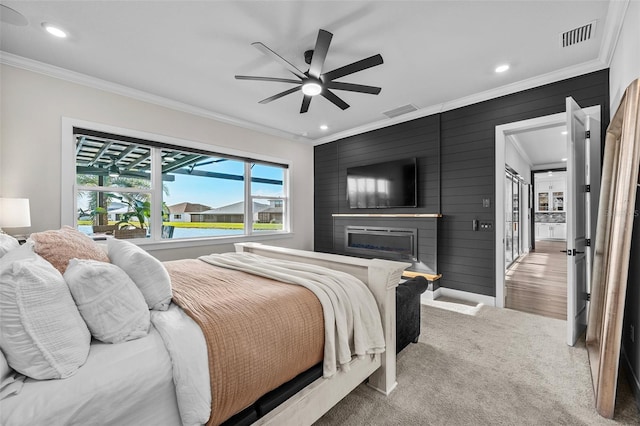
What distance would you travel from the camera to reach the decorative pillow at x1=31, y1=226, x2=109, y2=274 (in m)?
1.30

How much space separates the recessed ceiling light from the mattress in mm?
2845

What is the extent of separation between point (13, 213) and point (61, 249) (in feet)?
5.95

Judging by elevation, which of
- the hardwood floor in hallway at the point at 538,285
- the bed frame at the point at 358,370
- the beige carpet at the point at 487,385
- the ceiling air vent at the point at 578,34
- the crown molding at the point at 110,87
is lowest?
the beige carpet at the point at 487,385

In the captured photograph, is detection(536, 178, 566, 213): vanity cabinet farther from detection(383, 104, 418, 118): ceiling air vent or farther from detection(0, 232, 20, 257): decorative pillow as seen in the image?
detection(0, 232, 20, 257): decorative pillow

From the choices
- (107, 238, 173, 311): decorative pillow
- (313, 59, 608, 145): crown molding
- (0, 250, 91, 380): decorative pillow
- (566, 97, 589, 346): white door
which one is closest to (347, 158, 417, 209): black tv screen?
(313, 59, 608, 145): crown molding

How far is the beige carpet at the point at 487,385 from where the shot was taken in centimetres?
163

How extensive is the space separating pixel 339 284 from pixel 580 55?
Answer: 11.2 feet

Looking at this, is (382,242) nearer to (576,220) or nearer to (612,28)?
(576,220)

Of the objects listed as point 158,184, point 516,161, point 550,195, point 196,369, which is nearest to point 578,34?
point 196,369

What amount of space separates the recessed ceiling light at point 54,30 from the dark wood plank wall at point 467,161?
165 inches

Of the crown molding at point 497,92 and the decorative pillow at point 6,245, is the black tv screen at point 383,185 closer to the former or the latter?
the crown molding at point 497,92

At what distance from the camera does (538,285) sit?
4.49 meters

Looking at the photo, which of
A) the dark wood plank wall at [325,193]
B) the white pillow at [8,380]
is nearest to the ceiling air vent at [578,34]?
the dark wood plank wall at [325,193]

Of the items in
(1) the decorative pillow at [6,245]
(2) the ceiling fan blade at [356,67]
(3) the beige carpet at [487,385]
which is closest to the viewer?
(1) the decorative pillow at [6,245]
